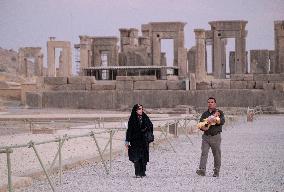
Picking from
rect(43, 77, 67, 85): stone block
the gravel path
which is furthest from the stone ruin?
the gravel path

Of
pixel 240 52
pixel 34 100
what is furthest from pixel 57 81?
pixel 240 52

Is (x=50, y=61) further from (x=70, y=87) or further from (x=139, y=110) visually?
(x=139, y=110)

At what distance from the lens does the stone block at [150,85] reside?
→ 35.5 metres

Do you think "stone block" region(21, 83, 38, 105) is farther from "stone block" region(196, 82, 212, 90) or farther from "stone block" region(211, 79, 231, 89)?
"stone block" region(211, 79, 231, 89)

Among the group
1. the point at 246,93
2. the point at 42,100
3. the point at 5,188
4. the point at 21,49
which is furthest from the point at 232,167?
the point at 21,49

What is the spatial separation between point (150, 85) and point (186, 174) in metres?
24.8

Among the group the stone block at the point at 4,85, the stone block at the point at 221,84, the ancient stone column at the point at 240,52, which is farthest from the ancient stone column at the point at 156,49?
the stone block at the point at 4,85

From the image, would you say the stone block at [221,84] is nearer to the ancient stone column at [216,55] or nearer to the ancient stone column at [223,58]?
the ancient stone column at [216,55]

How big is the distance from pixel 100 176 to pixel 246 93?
2414cm

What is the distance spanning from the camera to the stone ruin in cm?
3447

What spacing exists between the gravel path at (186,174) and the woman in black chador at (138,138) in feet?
1.07

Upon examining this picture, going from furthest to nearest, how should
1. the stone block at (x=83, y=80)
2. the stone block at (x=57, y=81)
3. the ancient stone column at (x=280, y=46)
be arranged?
the ancient stone column at (x=280, y=46)
the stone block at (x=57, y=81)
the stone block at (x=83, y=80)

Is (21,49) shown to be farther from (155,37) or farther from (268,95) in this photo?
(268,95)

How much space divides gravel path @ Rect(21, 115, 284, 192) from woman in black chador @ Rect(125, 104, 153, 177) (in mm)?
327
